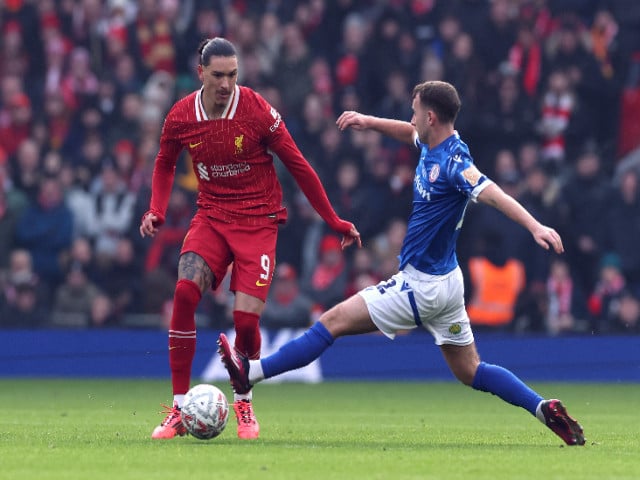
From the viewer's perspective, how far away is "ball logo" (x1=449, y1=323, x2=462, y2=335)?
884 cm

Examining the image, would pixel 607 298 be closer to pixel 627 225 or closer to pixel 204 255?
pixel 627 225

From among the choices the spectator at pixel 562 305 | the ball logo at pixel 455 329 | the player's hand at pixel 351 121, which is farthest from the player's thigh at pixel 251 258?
the spectator at pixel 562 305

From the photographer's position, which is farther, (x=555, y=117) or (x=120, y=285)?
(x=555, y=117)

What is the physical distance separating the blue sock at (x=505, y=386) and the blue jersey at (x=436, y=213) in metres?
0.68

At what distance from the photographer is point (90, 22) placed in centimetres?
2023

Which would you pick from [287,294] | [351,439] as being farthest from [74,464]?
[287,294]

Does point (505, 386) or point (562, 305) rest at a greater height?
point (505, 386)

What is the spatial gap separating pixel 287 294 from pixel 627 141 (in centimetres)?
481

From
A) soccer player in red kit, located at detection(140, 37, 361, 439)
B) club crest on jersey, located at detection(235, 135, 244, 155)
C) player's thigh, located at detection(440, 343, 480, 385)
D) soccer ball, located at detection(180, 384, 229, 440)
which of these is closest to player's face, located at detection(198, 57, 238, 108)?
soccer player in red kit, located at detection(140, 37, 361, 439)

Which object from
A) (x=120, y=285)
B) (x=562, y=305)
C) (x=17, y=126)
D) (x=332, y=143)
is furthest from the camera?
(x=17, y=126)

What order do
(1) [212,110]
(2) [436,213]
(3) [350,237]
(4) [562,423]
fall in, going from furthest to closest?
(3) [350,237] → (1) [212,110] → (2) [436,213] → (4) [562,423]

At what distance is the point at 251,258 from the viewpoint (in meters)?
9.45

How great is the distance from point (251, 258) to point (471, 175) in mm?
1740

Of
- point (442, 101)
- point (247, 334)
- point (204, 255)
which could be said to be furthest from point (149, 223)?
point (442, 101)
